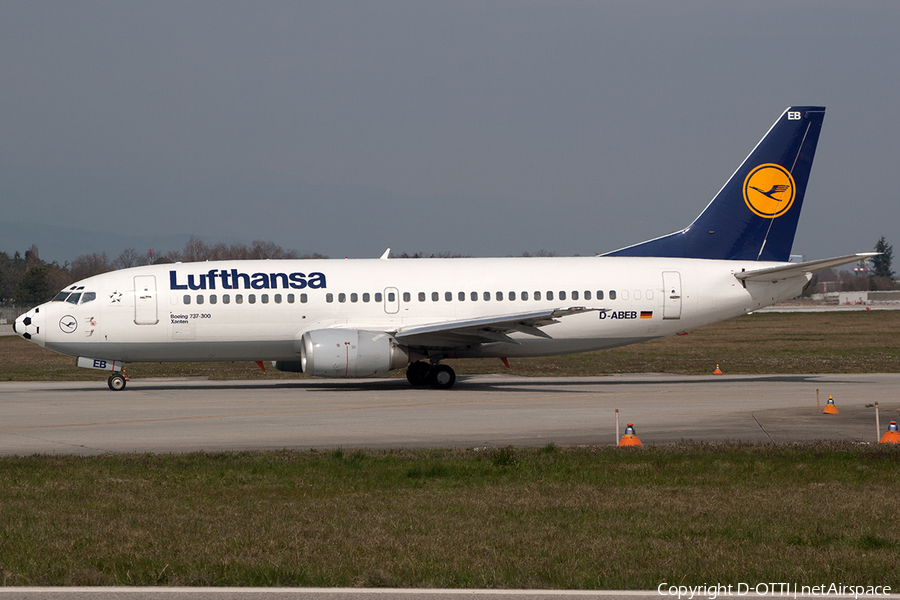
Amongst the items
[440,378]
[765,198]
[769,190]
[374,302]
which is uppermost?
[769,190]

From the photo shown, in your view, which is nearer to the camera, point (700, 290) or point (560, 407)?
Result: point (560, 407)

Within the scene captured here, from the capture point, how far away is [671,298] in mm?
27922

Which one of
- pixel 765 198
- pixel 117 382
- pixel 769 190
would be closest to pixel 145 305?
pixel 117 382

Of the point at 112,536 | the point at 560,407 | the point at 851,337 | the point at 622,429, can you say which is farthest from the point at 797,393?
the point at 851,337

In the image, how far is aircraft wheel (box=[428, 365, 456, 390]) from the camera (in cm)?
2702

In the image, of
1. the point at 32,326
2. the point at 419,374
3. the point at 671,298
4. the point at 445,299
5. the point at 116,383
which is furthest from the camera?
the point at 671,298

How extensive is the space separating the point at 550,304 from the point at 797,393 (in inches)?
292

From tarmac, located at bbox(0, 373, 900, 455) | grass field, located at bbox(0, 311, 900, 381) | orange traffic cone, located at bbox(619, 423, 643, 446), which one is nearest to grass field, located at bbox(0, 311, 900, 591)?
orange traffic cone, located at bbox(619, 423, 643, 446)

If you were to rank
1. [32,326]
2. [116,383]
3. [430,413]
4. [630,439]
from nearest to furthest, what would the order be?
[630,439] < [430,413] < [32,326] < [116,383]

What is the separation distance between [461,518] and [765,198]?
22.4 m

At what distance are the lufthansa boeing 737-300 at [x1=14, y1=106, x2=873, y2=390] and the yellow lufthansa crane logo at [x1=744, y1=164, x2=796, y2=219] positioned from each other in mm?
41

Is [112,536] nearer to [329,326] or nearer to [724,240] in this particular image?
[329,326]

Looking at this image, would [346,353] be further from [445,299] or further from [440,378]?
[445,299]

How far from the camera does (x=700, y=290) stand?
28.1 metres
